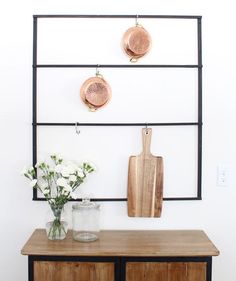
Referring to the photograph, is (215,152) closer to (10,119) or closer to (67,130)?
(67,130)

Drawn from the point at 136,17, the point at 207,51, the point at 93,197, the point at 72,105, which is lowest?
the point at 93,197

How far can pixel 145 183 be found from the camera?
1979 mm

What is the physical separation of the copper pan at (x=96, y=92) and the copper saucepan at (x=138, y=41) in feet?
0.71

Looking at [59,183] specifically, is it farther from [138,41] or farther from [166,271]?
[138,41]

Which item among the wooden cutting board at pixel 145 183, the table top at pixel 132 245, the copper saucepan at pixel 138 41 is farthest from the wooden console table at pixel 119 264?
the copper saucepan at pixel 138 41

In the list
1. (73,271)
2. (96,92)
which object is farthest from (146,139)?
(73,271)

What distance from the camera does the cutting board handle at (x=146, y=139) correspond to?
1.97 meters

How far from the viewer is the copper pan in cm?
192

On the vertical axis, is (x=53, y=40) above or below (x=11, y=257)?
above

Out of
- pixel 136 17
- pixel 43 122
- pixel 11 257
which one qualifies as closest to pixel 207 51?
pixel 136 17

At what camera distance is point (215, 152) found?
6.69ft

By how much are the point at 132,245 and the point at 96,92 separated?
2.47 feet

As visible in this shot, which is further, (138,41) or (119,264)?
(138,41)

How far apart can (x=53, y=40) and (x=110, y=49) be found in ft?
0.97
